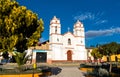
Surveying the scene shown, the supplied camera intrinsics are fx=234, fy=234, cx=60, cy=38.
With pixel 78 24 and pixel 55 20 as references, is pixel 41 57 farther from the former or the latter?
pixel 78 24

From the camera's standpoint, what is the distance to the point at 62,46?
217 feet

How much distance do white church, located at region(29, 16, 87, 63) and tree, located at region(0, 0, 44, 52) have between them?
119 feet

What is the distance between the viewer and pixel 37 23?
27.3 m

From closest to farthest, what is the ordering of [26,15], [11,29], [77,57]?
[11,29] → [26,15] → [77,57]

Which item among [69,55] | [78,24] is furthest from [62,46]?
[78,24]

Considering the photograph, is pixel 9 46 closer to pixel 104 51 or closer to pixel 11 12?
pixel 11 12

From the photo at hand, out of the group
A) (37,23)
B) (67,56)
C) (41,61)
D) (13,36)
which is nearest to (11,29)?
(13,36)

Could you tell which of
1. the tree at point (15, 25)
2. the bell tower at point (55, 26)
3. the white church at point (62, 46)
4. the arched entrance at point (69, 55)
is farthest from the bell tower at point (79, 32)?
the tree at point (15, 25)

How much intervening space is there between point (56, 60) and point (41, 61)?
14.0 feet

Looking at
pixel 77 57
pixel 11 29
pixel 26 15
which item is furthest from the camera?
pixel 77 57

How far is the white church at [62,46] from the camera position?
2501 inches

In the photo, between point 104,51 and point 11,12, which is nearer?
point 11,12

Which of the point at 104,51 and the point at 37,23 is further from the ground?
the point at 37,23

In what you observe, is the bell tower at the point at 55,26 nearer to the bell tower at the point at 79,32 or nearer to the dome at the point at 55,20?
the dome at the point at 55,20
